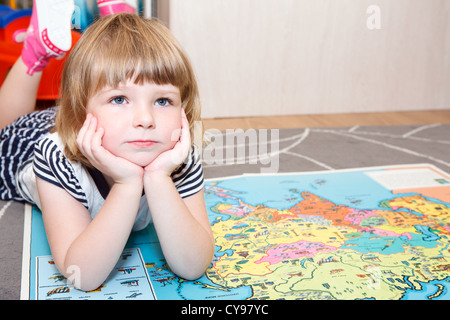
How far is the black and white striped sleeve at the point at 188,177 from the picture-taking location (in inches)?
28.1

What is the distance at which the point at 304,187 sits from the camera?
3.31 feet

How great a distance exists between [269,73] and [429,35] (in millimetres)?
549

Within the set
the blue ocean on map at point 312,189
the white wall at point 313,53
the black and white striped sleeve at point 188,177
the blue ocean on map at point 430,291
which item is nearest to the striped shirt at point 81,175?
the black and white striped sleeve at point 188,177

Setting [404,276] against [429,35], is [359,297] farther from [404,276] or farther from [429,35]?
[429,35]

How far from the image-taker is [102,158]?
601mm

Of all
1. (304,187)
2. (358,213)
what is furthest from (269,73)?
(358,213)

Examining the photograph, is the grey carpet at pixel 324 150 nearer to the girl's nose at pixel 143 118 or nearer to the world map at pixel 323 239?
the world map at pixel 323 239

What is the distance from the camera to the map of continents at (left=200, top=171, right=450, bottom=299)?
2.21 ft

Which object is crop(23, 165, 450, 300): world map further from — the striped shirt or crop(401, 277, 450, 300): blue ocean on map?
the striped shirt

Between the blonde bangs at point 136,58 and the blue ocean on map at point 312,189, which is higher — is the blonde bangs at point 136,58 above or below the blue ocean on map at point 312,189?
above

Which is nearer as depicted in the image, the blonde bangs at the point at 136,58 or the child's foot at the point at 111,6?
the blonde bangs at the point at 136,58

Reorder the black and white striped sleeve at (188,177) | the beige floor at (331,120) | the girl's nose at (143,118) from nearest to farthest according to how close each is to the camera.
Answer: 1. the girl's nose at (143,118)
2. the black and white striped sleeve at (188,177)
3. the beige floor at (331,120)

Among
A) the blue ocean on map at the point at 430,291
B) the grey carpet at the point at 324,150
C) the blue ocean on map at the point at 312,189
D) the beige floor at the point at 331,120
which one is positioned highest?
the beige floor at the point at 331,120

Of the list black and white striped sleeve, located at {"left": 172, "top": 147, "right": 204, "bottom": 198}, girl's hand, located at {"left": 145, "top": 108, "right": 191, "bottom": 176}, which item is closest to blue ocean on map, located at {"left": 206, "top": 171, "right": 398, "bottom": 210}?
black and white striped sleeve, located at {"left": 172, "top": 147, "right": 204, "bottom": 198}
